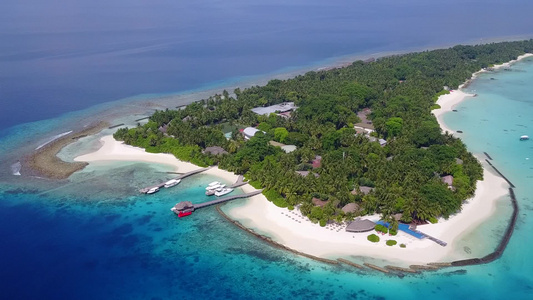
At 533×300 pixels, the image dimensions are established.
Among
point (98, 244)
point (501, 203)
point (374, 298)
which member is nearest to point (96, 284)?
point (98, 244)

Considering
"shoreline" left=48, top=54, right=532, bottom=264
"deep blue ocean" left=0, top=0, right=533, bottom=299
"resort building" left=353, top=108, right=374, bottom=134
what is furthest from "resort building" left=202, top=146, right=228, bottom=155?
"resort building" left=353, top=108, right=374, bottom=134

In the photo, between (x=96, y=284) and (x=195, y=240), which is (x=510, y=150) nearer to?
(x=195, y=240)

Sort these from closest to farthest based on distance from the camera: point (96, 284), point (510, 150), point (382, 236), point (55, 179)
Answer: point (96, 284)
point (382, 236)
point (55, 179)
point (510, 150)

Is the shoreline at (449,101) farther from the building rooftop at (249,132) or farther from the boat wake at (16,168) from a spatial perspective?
the boat wake at (16,168)

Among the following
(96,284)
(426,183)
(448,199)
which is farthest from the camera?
(426,183)

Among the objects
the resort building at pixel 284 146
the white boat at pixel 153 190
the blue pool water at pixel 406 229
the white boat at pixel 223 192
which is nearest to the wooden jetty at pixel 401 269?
the blue pool water at pixel 406 229

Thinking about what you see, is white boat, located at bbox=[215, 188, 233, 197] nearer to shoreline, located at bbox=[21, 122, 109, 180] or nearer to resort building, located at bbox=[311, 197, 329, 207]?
resort building, located at bbox=[311, 197, 329, 207]

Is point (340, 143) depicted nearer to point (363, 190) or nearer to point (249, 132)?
point (363, 190)

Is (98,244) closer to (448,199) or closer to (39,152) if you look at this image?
(39,152)

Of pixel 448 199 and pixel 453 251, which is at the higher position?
pixel 448 199

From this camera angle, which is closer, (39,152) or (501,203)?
(501,203)
